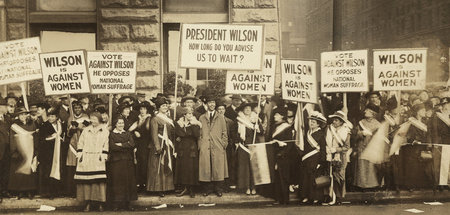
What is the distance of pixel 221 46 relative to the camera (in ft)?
32.3

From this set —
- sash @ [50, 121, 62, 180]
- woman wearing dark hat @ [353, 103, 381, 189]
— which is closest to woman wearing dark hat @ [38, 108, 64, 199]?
sash @ [50, 121, 62, 180]

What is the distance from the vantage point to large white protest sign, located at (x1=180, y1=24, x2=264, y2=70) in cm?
982

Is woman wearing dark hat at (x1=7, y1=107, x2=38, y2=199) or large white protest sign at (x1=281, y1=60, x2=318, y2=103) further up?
large white protest sign at (x1=281, y1=60, x2=318, y2=103)

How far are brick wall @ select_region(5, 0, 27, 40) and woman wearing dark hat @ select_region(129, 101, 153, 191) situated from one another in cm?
311

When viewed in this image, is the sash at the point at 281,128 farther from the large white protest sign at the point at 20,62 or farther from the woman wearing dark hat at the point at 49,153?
the large white protest sign at the point at 20,62

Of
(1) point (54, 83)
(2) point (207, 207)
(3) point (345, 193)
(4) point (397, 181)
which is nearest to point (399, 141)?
(4) point (397, 181)

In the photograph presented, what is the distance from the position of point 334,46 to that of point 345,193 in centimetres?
264

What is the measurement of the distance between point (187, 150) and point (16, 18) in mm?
4409

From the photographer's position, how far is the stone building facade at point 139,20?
10.9 m

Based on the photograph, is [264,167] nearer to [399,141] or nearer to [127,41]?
[399,141]

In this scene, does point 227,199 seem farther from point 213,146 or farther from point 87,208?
point 87,208

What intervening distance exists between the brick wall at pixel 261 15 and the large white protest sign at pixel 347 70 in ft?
4.61

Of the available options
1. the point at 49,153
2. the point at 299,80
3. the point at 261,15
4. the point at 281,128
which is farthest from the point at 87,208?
the point at 261,15

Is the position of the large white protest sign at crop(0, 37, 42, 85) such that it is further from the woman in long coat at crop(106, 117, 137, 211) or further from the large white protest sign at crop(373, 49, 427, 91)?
the large white protest sign at crop(373, 49, 427, 91)
